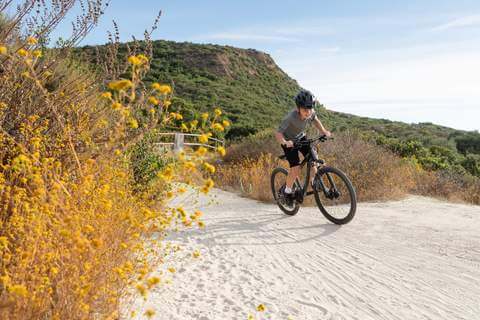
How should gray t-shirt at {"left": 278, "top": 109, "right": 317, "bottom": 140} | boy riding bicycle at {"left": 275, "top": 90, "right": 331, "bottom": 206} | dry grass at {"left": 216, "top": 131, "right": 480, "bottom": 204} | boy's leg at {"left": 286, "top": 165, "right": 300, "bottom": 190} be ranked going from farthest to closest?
dry grass at {"left": 216, "top": 131, "right": 480, "bottom": 204} → boy's leg at {"left": 286, "top": 165, "right": 300, "bottom": 190} → gray t-shirt at {"left": 278, "top": 109, "right": 317, "bottom": 140} → boy riding bicycle at {"left": 275, "top": 90, "right": 331, "bottom": 206}

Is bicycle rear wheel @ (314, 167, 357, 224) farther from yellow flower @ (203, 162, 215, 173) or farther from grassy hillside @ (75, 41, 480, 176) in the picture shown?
grassy hillside @ (75, 41, 480, 176)

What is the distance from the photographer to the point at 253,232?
5828 mm

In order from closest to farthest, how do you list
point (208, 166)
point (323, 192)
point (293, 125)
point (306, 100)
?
point (208, 166)
point (306, 100)
point (323, 192)
point (293, 125)

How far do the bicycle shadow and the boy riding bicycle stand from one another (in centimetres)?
69

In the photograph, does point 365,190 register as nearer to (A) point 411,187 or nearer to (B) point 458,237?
(A) point 411,187

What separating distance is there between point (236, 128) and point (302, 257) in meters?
25.8

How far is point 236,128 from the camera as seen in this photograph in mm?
30422

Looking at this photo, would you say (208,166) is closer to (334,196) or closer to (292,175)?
(334,196)

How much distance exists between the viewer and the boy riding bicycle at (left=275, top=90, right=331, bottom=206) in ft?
20.0

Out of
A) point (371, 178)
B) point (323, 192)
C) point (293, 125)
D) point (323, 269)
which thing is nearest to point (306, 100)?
point (293, 125)

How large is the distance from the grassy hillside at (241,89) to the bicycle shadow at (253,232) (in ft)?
73.4

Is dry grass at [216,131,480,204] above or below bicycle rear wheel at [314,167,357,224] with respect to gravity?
above

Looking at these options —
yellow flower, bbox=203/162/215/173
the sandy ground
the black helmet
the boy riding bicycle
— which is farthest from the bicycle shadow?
yellow flower, bbox=203/162/215/173

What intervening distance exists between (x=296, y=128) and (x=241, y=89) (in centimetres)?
4864
